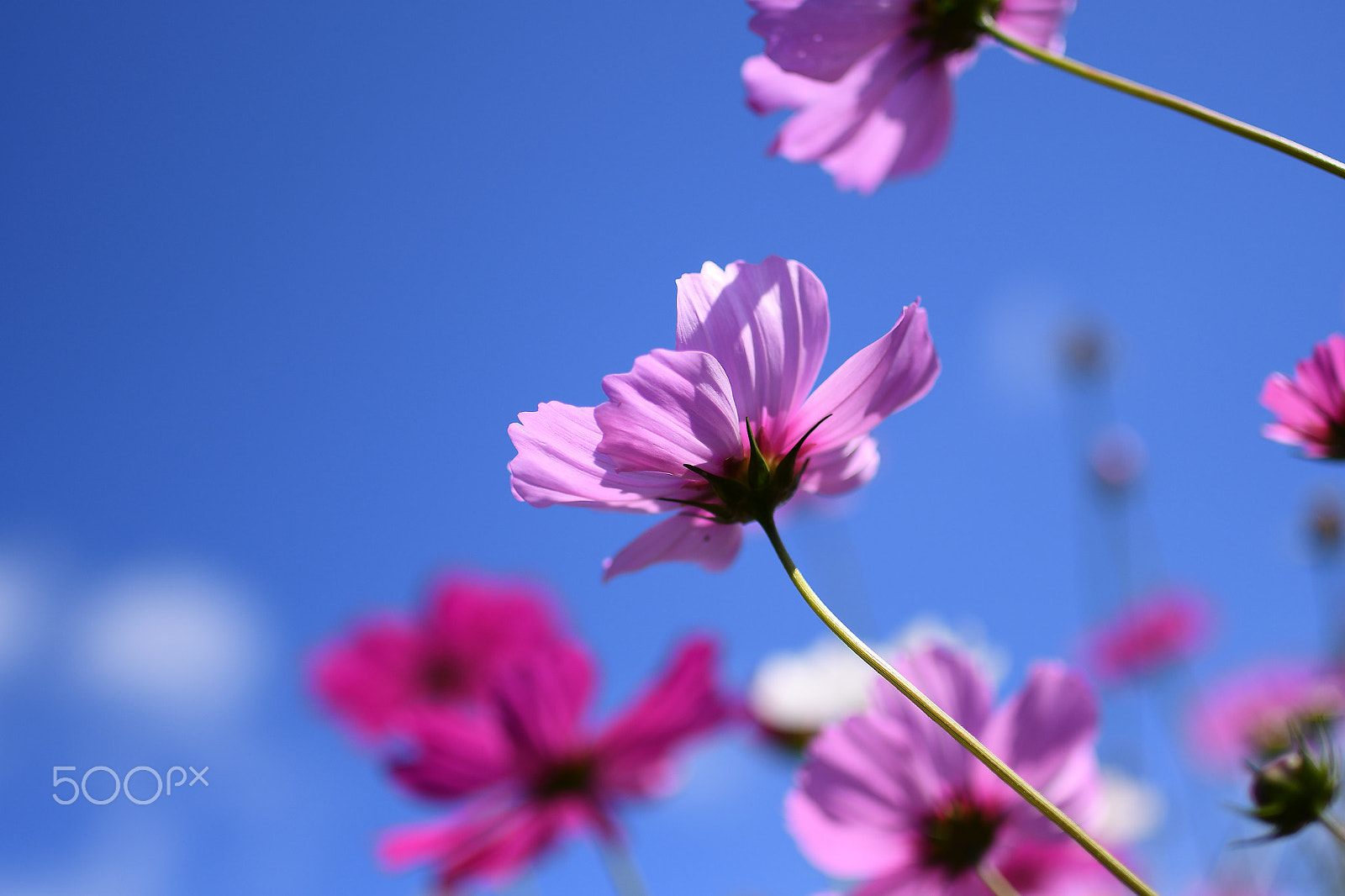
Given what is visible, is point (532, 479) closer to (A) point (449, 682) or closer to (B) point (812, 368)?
(B) point (812, 368)

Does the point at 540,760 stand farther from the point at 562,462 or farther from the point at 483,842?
the point at 562,462

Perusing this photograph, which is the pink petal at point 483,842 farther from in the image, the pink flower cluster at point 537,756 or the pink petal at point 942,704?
the pink petal at point 942,704

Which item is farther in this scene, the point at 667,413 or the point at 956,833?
the point at 956,833

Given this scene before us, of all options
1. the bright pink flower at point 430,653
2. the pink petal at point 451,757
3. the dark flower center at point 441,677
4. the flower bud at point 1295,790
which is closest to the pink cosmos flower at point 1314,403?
the flower bud at point 1295,790

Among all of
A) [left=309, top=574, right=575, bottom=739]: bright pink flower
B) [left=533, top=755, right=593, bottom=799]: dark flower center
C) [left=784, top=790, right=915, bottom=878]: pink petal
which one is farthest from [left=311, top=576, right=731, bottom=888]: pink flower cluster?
[left=309, top=574, right=575, bottom=739]: bright pink flower

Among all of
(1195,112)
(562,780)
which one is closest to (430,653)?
(562,780)

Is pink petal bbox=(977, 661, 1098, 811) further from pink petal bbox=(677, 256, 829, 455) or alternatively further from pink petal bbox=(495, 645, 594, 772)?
pink petal bbox=(495, 645, 594, 772)

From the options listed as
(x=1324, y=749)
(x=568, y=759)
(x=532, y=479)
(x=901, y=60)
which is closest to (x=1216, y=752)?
(x=568, y=759)

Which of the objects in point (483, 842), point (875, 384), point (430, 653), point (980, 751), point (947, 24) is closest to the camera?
point (980, 751)
